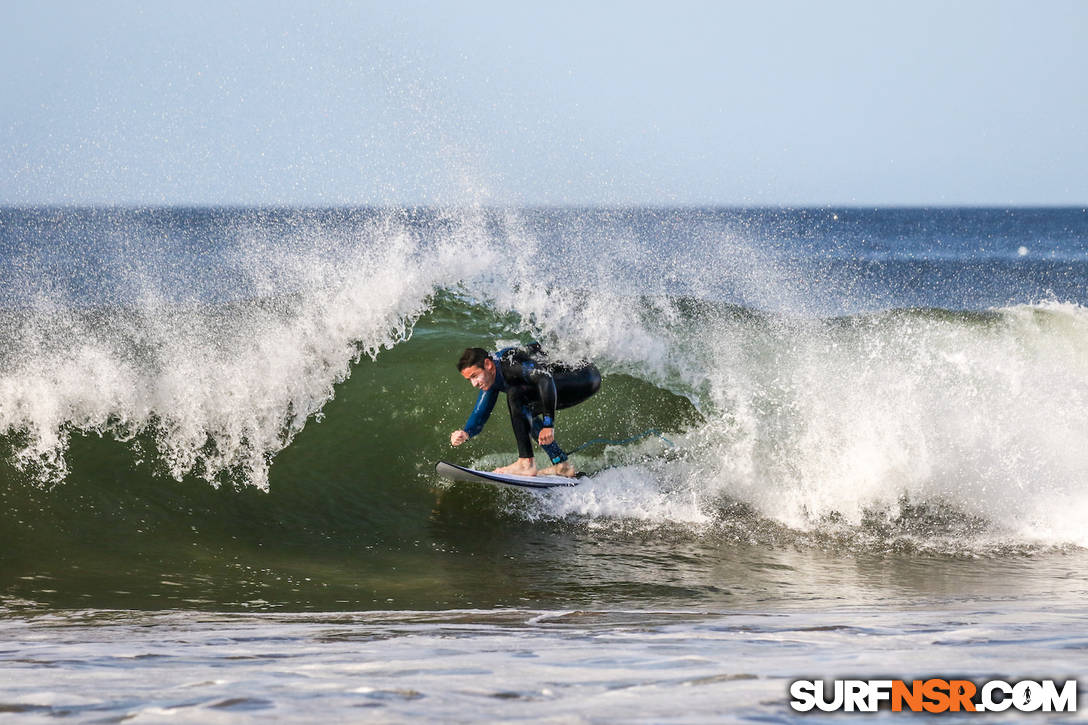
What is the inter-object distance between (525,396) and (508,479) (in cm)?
69

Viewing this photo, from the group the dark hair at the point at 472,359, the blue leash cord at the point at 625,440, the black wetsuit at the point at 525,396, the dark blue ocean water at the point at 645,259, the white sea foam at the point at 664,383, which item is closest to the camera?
the dark hair at the point at 472,359

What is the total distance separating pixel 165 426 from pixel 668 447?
14.9 ft

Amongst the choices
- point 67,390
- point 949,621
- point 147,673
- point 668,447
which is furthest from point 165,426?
point 949,621

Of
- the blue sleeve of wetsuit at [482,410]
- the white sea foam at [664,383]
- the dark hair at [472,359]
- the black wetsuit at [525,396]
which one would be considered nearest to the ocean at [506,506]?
the white sea foam at [664,383]

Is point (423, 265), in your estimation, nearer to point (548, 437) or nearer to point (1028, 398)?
point (548, 437)

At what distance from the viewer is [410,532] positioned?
6.89m

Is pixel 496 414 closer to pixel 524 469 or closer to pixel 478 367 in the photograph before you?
pixel 524 469

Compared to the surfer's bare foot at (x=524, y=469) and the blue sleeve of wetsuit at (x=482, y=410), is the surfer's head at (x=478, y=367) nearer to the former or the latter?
the blue sleeve of wetsuit at (x=482, y=410)

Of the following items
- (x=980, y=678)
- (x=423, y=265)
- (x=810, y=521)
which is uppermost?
(x=423, y=265)

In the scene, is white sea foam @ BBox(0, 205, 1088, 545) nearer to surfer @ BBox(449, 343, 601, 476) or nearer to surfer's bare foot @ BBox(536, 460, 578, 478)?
surfer's bare foot @ BBox(536, 460, 578, 478)

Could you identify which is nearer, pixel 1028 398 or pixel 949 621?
pixel 949 621

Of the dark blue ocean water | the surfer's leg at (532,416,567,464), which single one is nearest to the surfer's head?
the surfer's leg at (532,416,567,464)

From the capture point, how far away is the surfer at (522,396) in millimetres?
7168

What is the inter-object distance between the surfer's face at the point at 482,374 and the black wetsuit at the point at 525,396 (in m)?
0.05
